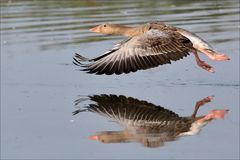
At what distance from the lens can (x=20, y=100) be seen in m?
10.5

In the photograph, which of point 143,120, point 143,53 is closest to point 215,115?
point 143,120

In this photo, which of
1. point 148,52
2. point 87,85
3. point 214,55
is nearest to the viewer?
point 148,52

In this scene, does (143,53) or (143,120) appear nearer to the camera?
(143,120)

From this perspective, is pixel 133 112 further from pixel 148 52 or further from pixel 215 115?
pixel 148 52

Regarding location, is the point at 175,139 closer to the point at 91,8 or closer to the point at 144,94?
the point at 144,94

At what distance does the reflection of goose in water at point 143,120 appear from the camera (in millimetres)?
8492

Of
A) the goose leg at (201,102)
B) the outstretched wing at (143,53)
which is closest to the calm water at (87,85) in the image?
the goose leg at (201,102)

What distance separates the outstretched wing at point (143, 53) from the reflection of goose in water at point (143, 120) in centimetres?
44

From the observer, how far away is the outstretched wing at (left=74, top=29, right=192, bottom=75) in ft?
34.6

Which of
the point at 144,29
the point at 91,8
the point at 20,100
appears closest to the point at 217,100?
the point at 144,29

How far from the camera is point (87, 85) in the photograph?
11.4 meters

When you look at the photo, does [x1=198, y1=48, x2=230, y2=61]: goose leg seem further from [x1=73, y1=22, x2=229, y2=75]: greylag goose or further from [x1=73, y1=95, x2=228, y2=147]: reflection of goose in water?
[x1=73, y1=95, x2=228, y2=147]: reflection of goose in water

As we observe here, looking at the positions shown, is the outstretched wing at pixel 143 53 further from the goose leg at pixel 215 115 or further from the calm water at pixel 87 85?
the goose leg at pixel 215 115

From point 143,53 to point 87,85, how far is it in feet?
4.18
